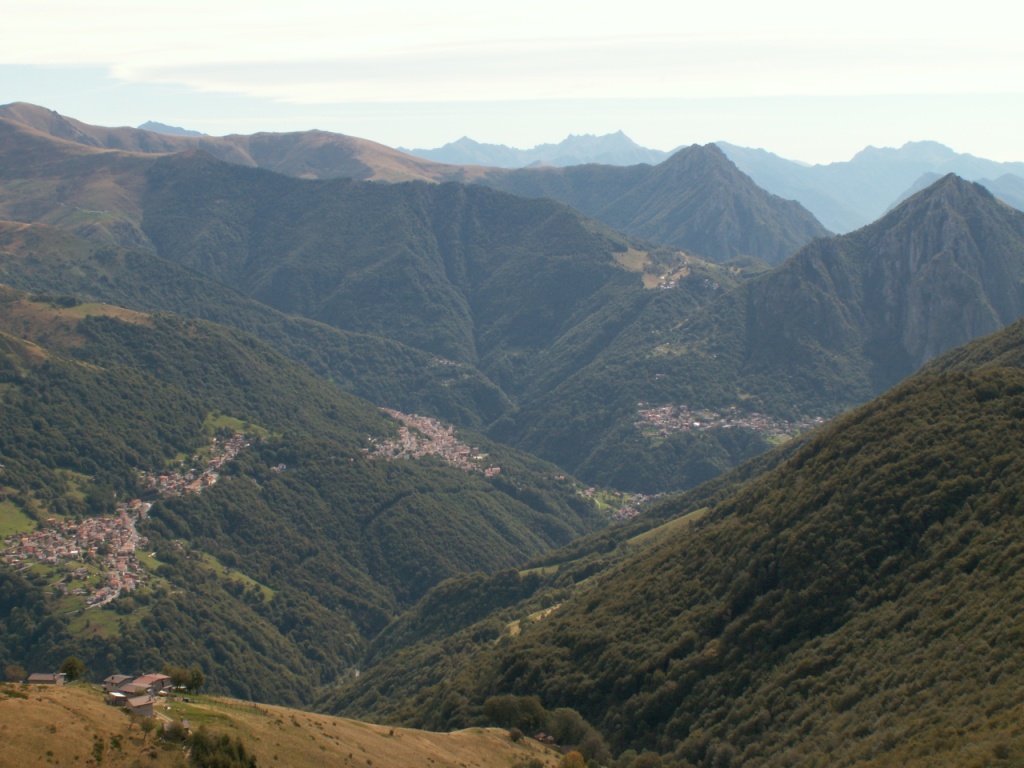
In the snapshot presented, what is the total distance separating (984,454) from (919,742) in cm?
4118

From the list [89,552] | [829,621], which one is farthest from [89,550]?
[829,621]

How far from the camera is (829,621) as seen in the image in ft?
264

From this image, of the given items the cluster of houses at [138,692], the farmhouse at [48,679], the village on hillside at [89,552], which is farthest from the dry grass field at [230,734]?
the village on hillside at [89,552]

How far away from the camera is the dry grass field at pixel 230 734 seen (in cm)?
4878

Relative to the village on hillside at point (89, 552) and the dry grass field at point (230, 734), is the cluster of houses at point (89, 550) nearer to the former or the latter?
the village on hillside at point (89, 552)

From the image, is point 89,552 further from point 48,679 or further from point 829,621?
point 829,621

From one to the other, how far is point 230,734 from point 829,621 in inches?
1973

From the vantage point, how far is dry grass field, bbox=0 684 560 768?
48.8m

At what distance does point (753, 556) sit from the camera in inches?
3674

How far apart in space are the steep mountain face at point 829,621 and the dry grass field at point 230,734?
1365 cm

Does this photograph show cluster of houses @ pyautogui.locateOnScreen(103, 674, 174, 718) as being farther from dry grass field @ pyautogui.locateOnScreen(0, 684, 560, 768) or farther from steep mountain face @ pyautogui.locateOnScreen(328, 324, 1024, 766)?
steep mountain face @ pyautogui.locateOnScreen(328, 324, 1024, 766)

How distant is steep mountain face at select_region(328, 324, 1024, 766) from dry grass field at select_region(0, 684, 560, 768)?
44.8ft

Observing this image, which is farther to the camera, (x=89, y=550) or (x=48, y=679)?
(x=89, y=550)

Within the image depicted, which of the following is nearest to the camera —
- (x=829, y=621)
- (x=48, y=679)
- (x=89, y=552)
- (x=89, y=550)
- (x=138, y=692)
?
(x=138, y=692)
